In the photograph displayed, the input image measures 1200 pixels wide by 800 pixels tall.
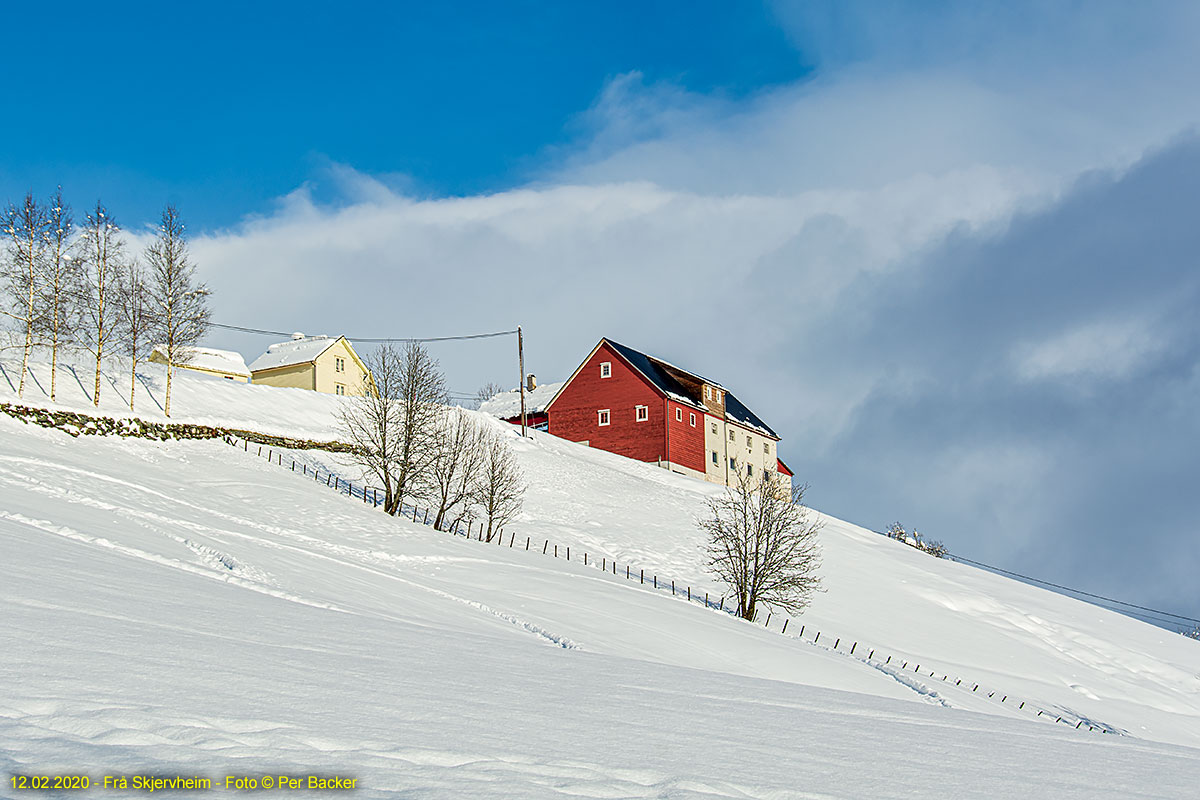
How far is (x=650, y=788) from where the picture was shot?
4996 millimetres

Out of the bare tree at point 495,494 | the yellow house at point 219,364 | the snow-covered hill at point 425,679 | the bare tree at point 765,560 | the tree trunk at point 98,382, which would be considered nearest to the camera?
the snow-covered hill at point 425,679

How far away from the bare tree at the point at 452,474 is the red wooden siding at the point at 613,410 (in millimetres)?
23369

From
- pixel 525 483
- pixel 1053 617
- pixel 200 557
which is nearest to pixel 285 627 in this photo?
pixel 200 557

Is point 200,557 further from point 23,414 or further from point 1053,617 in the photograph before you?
point 1053,617

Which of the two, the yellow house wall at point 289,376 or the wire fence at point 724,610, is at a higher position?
the yellow house wall at point 289,376

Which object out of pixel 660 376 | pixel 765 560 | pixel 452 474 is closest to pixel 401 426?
pixel 452 474

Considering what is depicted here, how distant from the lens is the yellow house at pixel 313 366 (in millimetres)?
71312

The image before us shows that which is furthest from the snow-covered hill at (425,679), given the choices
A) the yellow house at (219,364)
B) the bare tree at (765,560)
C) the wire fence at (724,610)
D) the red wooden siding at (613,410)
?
the yellow house at (219,364)

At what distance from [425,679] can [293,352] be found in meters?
71.3

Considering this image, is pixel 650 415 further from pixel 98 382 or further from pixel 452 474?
pixel 98 382

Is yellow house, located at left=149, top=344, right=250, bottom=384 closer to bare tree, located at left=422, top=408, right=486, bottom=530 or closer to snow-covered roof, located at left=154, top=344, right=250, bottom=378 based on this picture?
snow-covered roof, located at left=154, top=344, right=250, bottom=378

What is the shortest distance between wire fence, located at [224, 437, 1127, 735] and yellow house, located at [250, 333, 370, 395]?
30.2 meters

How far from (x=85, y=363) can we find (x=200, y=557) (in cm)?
3249

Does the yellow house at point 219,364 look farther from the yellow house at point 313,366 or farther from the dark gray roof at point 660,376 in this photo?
the dark gray roof at point 660,376
